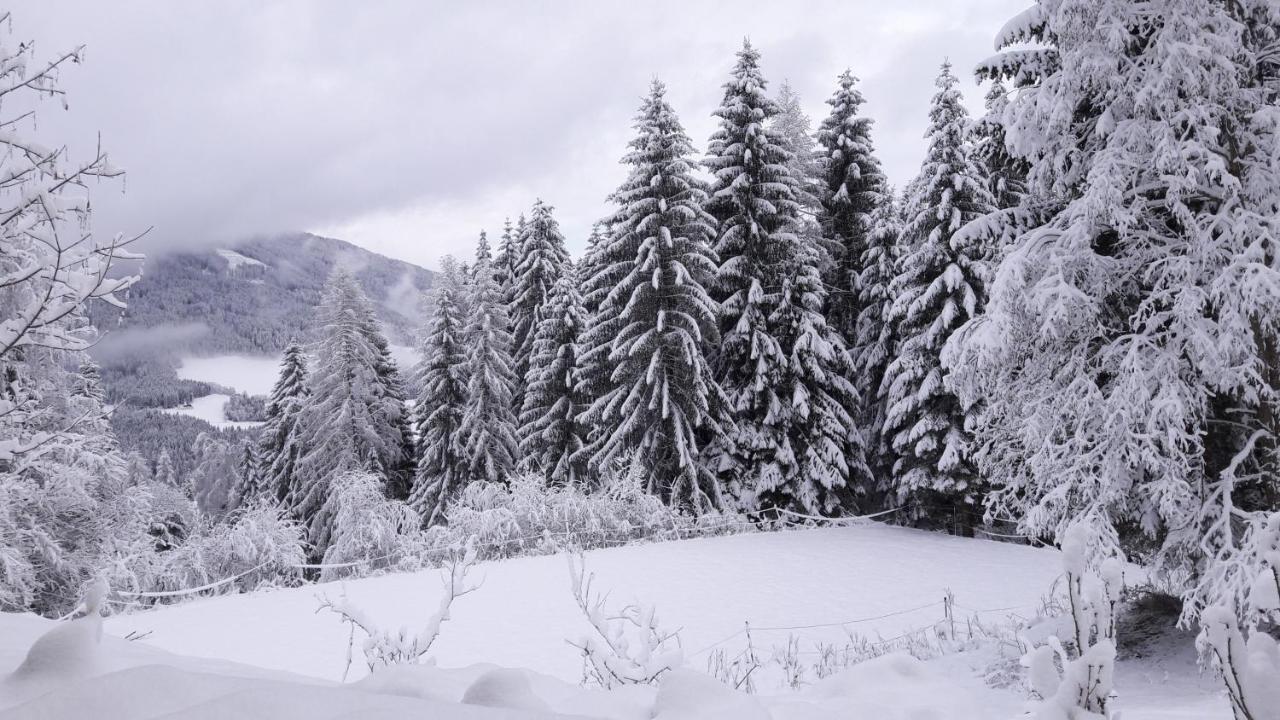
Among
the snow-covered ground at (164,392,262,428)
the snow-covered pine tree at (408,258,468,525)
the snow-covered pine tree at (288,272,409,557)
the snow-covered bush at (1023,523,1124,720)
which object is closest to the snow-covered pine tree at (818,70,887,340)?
the snow-covered pine tree at (408,258,468,525)

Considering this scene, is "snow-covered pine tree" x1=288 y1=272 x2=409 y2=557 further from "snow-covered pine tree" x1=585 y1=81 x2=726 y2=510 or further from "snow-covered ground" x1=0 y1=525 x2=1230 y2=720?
"snow-covered ground" x1=0 y1=525 x2=1230 y2=720

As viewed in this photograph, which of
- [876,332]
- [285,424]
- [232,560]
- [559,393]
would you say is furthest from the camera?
[285,424]

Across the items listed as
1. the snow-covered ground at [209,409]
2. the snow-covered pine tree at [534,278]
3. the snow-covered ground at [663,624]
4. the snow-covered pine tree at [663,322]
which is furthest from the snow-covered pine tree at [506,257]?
the snow-covered ground at [209,409]

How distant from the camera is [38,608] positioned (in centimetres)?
1302

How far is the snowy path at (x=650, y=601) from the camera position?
750 cm

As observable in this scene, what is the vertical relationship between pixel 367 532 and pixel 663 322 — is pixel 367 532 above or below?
below

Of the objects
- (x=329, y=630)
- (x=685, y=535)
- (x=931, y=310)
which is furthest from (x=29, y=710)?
(x=931, y=310)

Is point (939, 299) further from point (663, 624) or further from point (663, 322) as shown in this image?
point (663, 624)

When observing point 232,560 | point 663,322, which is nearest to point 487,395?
point 663,322

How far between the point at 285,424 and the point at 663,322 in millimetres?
18416

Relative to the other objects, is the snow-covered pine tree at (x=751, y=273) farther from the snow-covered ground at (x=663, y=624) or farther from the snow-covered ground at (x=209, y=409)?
the snow-covered ground at (x=209, y=409)

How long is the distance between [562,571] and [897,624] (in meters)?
4.90

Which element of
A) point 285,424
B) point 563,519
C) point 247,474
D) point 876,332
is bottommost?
point 563,519

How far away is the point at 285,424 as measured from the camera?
27.7 meters
